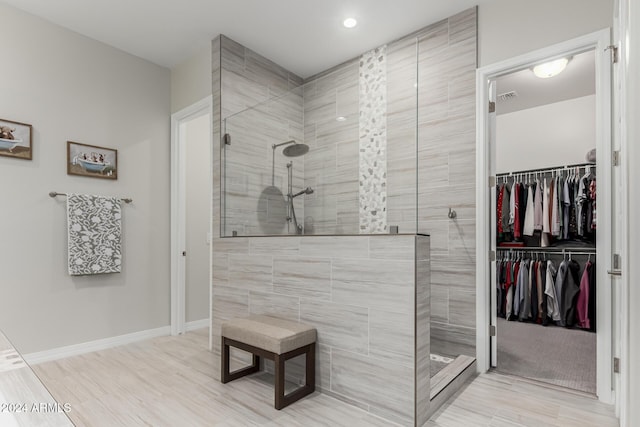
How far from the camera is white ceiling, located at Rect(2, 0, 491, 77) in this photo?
286 centimetres

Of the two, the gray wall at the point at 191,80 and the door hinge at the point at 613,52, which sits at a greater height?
the gray wall at the point at 191,80

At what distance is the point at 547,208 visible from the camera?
444 cm

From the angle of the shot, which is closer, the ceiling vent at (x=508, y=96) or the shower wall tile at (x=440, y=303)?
the shower wall tile at (x=440, y=303)

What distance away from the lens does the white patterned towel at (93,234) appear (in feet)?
10.3

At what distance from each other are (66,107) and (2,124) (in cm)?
50

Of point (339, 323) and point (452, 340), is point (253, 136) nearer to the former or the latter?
point (339, 323)

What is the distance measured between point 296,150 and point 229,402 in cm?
174

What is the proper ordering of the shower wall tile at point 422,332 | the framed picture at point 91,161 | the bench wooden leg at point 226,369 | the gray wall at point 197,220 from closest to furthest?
the shower wall tile at point 422,332 → the bench wooden leg at point 226,369 → the framed picture at point 91,161 → the gray wall at point 197,220

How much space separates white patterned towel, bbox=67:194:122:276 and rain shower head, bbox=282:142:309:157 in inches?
72.7

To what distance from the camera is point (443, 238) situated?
296cm

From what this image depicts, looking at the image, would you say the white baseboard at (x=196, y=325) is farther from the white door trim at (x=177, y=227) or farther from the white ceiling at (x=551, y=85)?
the white ceiling at (x=551, y=85)

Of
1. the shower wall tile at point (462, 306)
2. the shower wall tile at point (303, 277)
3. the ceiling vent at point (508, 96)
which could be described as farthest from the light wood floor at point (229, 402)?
the ceiling vent at point (508, 96)

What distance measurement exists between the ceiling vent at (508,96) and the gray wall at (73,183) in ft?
13.2

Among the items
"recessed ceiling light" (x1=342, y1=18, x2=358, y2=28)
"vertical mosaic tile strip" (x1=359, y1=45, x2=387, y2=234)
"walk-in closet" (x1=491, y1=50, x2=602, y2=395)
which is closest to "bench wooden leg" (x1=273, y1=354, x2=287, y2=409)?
"vertical mosaic tile strip" (x1=359, y1=45, x2=387, y2=234)
